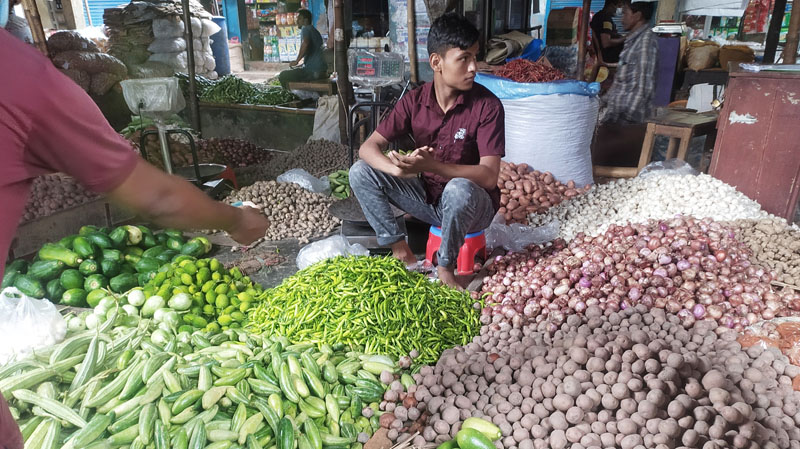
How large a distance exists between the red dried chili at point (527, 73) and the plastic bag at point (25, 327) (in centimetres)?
398

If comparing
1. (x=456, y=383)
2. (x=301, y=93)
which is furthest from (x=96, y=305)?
(x=301, y=93)

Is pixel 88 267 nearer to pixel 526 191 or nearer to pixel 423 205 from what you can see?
pixel 423 205

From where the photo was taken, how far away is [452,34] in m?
2.91

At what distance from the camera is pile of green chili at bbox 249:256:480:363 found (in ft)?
7.93

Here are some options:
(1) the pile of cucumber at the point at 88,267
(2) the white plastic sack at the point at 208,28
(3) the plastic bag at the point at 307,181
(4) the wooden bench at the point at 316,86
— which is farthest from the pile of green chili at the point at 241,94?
(1) the pile of cucumber at the point at 88,267

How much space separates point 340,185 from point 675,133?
3230 mm

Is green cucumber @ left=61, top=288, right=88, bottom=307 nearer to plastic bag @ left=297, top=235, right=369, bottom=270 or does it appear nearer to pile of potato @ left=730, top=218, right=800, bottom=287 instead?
plastic bag @ left=297, top=235, right=369, bottom=270

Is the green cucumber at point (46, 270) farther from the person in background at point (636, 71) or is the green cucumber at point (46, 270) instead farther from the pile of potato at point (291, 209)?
the person in background at point (636, 71)

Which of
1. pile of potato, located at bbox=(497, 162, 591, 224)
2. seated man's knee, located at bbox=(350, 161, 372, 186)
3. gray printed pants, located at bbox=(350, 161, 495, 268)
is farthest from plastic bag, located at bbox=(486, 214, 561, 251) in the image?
seated man's knee, located at bbox=(350, 161, 372, 186)

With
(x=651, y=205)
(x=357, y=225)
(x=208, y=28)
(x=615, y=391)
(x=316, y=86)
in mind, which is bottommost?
(x=357, y=225)

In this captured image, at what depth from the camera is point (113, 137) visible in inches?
36.0

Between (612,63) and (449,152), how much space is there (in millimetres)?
5217

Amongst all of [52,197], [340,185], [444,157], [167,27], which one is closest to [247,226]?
[444,157]

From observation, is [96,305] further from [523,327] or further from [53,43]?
[53,43]
